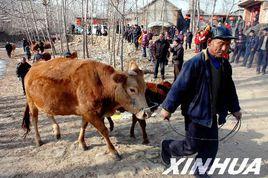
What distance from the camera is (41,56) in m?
11.4

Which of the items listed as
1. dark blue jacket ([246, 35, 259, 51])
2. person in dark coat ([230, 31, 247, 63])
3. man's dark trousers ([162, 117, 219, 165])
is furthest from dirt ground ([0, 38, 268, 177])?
person in dark coat ([230, 31, 247, 63])

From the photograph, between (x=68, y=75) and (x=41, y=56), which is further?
(x=41, y=56)

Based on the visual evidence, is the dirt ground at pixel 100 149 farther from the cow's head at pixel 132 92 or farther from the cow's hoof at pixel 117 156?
the cow's head at pixel 132 92

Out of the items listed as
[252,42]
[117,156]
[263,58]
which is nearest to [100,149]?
[117,156]

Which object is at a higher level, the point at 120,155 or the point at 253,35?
the point at 253,35

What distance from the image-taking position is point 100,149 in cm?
563

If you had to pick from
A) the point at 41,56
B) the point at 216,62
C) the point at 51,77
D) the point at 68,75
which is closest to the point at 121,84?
the point at 68,75

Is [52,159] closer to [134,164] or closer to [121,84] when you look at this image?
[134,164]

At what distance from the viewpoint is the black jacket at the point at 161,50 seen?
11.9 meters

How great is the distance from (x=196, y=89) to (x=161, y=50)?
816 centimetres

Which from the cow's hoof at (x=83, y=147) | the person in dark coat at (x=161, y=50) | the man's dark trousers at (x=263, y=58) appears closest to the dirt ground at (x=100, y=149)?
the cow's hoof at (x=83, y=147)

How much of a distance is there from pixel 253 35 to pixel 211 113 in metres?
11.2

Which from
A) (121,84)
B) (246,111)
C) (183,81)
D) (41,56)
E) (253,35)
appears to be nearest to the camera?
(183,81)

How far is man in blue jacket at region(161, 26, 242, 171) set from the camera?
3828mm
